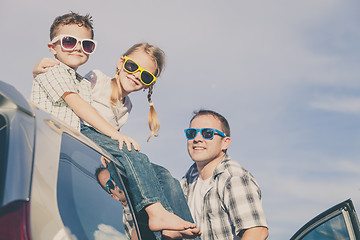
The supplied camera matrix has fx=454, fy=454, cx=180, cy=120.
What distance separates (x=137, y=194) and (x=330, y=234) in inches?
56.8

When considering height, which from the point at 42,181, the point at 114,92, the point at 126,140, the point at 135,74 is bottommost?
the point at 42,181

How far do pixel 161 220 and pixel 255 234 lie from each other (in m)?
1.55

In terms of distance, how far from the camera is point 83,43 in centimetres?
396

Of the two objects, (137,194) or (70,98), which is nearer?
(137,194)

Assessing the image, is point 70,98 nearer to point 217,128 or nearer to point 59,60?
point 59,60

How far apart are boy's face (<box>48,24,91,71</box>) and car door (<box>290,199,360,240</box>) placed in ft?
7.50

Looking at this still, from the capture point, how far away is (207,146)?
5.25 metres

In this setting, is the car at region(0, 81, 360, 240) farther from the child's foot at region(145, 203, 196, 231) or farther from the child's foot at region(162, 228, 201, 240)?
the child's foot at region(162, 228, 201, 240)

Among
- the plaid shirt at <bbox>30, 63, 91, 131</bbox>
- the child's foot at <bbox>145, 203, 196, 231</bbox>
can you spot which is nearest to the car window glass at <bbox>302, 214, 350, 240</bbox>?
the child's foot at <bbox>145, 203, 196, 231</bbox>

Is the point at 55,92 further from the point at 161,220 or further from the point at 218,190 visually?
the point at 218,190

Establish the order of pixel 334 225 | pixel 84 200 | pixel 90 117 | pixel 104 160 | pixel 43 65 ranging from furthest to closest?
1. pixel 43 65
2. pixel 90 117
3. pixel 334 225
4. pixel 104 160
5. pixel 84 200

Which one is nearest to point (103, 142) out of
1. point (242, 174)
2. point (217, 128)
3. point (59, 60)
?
point (59, 60)

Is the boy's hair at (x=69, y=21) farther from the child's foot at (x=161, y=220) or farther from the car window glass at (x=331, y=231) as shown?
the car window glass at (x=331, y=231)

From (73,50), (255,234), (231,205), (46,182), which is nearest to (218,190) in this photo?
(231,205)
